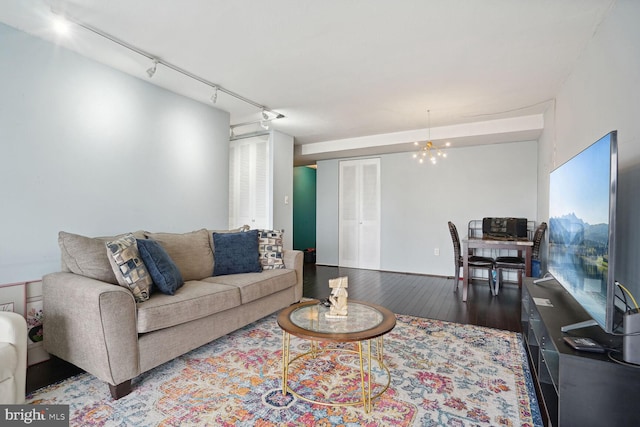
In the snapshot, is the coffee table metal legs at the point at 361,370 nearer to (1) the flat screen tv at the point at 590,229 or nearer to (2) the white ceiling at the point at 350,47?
(1) the flat screen tv at the point at 590,229

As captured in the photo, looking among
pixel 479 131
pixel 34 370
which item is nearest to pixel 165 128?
pixel 34 370

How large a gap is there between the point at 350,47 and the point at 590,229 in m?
2.05

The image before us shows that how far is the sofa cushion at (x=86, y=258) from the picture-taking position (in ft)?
7.21

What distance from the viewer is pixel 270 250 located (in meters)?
3.47

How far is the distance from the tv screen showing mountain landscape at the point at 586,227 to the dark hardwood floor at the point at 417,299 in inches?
55.0

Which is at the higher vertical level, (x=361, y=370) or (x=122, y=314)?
(x=122, y=314)

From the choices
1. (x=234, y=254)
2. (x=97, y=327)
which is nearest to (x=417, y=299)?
(x=234, y=254)

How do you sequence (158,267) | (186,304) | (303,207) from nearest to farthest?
(186,304), (158,267), (303,207)

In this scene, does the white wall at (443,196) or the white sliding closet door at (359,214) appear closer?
the white wall at (443,196)

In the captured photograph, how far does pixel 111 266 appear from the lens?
2.23m

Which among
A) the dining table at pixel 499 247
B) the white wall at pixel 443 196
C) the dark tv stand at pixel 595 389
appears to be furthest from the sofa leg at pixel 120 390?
→ the white wall at pixel 443 196

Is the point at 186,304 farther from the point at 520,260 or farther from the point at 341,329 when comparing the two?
the point at 520,260

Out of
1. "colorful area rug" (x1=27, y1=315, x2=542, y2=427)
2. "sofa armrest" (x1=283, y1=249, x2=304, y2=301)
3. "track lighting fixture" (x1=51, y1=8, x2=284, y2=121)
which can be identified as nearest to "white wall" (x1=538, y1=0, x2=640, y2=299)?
"colorful area rug" (x1=27, y1=315, x2=542, y2=427)

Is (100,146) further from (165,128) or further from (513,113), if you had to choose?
(513,113)
